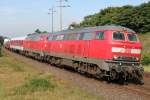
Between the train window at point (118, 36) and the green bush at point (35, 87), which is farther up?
the train window at point (118, 36)

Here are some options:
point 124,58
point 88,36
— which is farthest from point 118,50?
point 88,36

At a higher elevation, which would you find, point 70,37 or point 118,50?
point 70,37

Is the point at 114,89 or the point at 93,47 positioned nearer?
the point at 114,89

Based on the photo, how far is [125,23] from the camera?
5900 centimetres

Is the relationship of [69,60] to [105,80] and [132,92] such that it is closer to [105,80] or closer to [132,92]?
[105,80]

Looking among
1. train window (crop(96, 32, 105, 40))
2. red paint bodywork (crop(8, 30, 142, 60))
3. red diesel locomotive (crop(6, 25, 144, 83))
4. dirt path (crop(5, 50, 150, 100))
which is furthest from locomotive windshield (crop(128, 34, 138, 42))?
dirt path (crop(5, 50, 150, 100))

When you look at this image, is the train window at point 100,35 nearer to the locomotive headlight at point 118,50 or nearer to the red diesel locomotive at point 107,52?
the red diesel locomotive at point 107,52

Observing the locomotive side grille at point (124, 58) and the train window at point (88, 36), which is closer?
the locomotive side grille at point (124, 58)

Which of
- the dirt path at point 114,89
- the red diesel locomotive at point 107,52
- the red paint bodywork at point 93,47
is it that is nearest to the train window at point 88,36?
the red diesel locomotive at point 107,52

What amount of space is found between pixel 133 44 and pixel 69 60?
7.25 meters

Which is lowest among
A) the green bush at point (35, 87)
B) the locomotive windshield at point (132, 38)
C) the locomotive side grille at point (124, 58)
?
the green bush at point (35, 87)

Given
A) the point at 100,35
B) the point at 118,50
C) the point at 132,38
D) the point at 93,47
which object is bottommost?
the point at 118,50

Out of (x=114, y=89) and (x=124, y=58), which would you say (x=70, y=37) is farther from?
(x=114, y=89)

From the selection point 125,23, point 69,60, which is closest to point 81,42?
point 69,60
